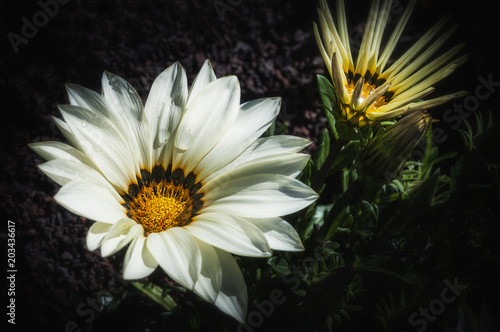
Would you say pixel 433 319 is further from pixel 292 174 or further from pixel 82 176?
pixel 82 176

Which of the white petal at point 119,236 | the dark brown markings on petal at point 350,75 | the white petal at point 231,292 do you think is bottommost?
the white petal at point 231,292

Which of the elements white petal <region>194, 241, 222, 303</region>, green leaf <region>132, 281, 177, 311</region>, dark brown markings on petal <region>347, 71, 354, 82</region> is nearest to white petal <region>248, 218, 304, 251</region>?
white petal <region>194, 241, 222, 303</region>

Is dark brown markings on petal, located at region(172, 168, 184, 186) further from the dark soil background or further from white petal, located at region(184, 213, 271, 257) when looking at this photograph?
the dark soil background

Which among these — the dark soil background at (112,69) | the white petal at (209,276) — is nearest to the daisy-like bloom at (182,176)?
the white petal at (209,276)

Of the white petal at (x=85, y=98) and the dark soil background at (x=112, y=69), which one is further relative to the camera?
the dark soil background at (x=112, y=69)

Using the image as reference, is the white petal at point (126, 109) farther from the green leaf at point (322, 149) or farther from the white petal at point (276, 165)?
the green leaf at point (322, 149)

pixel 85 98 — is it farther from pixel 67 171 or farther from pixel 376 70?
pixel 376 70
